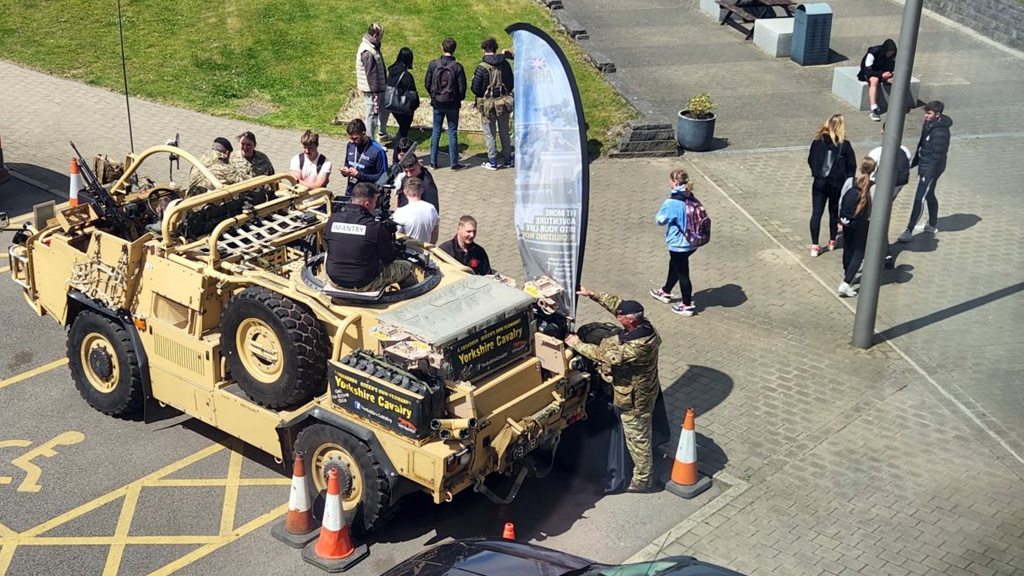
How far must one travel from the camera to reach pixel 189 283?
9.09 meters

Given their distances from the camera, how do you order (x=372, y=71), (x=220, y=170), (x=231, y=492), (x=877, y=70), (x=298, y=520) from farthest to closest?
(x=877, y=70) < (x=372, y=71) < (x=220, y=170) < (x=231, y=492) < (x=298, y=520)

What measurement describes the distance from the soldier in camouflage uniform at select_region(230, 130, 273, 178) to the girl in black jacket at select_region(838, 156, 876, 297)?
6060mm

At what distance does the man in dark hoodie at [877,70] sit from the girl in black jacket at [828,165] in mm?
4992

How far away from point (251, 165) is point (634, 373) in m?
5.17

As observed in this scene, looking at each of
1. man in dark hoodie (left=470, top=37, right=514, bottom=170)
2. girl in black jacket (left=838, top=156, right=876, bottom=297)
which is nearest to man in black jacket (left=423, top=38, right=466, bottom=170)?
man in dark hoodie (left=470, top=37, right=514, bottom=170)

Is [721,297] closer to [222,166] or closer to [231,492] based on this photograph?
[222,166]

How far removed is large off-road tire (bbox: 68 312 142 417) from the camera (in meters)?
9.65

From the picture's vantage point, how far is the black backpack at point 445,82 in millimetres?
15805

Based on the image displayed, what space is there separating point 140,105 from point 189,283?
10892 millimetres

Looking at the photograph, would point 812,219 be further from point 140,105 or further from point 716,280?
point 140,105

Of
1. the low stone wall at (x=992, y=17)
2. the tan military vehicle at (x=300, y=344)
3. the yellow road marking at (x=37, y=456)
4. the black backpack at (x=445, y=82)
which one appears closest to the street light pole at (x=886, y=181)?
the tan military vehicle at (x=300, y=344)

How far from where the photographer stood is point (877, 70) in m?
18.2

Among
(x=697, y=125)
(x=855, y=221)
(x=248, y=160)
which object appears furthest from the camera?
(x=697, y=125)

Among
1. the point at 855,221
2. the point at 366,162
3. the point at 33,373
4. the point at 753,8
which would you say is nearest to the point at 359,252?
the point at 33,373
